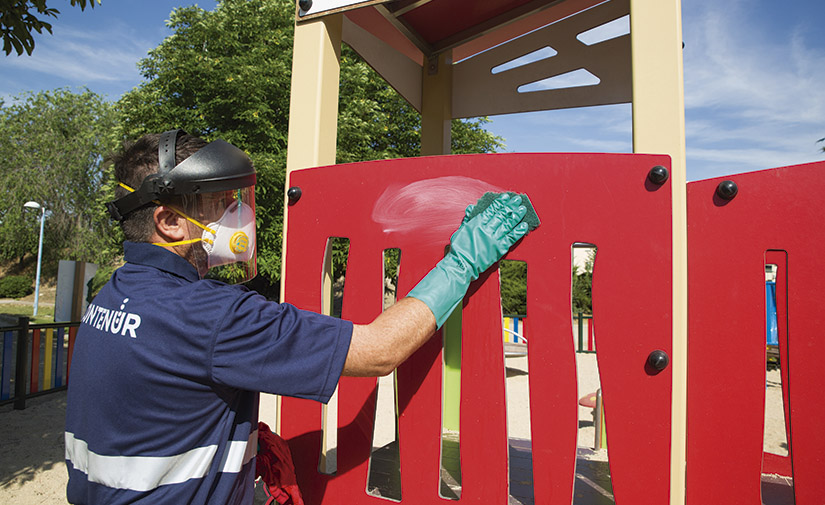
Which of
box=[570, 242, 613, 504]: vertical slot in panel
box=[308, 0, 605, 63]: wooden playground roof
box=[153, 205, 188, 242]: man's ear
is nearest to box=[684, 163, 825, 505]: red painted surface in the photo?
box=[570, 242, 613, 504]: vertical slot in panel

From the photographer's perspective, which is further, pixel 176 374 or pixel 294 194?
pixel 294 194

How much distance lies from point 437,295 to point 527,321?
290 mm

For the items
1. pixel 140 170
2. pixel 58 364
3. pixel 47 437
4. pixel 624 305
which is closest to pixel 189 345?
pixel 140 170

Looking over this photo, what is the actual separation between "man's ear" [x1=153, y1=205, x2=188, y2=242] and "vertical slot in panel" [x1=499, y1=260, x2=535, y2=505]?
97cm

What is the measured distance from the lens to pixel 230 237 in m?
1.52

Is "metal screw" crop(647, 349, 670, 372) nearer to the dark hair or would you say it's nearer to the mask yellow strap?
the mask yellow strap

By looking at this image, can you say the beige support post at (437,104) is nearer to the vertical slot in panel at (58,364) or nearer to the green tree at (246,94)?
the vertical slot in panel at (58,364)

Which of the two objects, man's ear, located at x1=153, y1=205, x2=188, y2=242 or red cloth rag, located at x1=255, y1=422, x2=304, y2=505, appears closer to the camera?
man's ear, located at x1=153, y1=205, x2=188, y2=242

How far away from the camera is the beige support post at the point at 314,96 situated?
1.94 meters

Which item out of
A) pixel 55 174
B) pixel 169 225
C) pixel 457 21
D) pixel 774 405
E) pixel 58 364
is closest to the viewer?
pixel 169 225

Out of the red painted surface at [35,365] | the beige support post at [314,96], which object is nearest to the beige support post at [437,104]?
the beige support post at [314,96]

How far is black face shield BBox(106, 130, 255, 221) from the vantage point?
4.45 ft

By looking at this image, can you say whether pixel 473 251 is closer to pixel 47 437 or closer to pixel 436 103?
pixel 436 103

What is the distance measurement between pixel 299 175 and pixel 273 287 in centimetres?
1434
